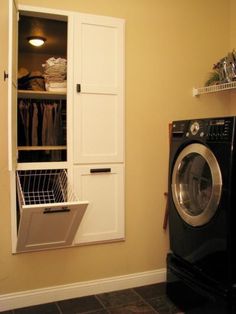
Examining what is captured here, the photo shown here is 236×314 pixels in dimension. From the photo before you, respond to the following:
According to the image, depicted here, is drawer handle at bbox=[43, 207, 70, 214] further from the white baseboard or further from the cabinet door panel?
the white baseboard

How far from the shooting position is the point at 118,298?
2.68 m

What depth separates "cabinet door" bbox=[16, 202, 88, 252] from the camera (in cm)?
210

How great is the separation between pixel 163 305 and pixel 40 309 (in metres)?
0.93

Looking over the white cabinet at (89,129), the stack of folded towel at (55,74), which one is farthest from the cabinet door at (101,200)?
the stack of folded towel at (55,74)

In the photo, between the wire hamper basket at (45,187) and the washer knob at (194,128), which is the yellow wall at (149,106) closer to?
the wire hamper basket at (45,187)

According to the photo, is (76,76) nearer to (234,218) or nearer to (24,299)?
(234,218)

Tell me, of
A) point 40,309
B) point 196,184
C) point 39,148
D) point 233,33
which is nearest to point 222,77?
point 233,33

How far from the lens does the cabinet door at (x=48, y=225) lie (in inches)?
82.8

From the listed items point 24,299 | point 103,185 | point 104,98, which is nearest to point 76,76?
point 104,98

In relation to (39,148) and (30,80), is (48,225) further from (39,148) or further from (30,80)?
(30,80)

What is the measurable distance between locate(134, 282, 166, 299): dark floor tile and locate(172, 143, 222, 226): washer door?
2.43 ft

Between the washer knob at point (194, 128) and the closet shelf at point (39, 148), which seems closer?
the washer knob at point (194, 128)

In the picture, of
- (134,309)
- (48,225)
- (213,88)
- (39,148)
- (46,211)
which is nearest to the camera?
(46,211)

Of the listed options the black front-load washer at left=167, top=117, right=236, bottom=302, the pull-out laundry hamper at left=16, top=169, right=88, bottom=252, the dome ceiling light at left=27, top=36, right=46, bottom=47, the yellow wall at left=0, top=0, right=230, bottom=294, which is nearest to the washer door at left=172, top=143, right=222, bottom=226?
the black front-load washer at left=167, top=117, right=236, bottom=302
